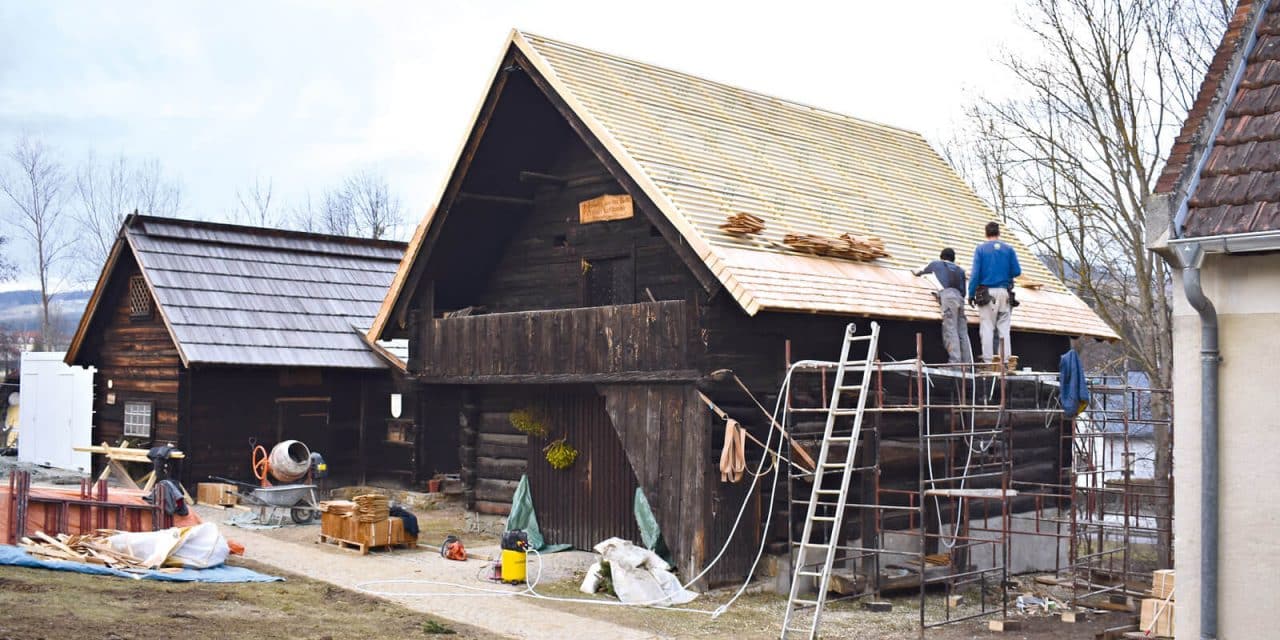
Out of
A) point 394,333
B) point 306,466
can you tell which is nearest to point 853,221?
point 394,333

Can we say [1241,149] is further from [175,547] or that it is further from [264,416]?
[264,416]

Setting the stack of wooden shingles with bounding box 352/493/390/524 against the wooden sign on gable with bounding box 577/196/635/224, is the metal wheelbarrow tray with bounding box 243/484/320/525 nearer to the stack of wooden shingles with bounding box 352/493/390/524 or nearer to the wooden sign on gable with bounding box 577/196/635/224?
the stack of wooden shingles with bounding box 352/493/390/524

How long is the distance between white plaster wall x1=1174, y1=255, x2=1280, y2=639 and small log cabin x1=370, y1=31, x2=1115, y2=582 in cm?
572

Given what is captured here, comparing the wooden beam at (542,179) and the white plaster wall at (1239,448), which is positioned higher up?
the wooden beam at (542,179)

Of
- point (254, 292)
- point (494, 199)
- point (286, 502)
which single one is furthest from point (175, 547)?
point (254, 292)

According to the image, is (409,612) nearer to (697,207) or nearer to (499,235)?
(697,207)

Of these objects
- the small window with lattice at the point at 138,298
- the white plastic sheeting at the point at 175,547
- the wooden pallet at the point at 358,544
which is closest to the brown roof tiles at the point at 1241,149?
the white plastic sheeting at the point at 175,547

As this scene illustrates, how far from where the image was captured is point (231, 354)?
24.5 metres

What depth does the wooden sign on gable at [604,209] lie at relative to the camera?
18344 millimetres

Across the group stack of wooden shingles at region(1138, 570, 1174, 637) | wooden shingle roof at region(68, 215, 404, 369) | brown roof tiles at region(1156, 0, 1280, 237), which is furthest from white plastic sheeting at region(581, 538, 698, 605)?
wooden shingle roof at region(68, 215, 404, 369)

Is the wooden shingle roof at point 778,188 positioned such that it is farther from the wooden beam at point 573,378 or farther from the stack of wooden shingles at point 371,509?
the stack of wooden shingles at point 371,509

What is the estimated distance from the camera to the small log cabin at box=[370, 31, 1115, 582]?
16125mm

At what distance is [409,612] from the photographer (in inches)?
566

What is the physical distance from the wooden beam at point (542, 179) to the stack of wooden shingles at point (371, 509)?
17.9ft
